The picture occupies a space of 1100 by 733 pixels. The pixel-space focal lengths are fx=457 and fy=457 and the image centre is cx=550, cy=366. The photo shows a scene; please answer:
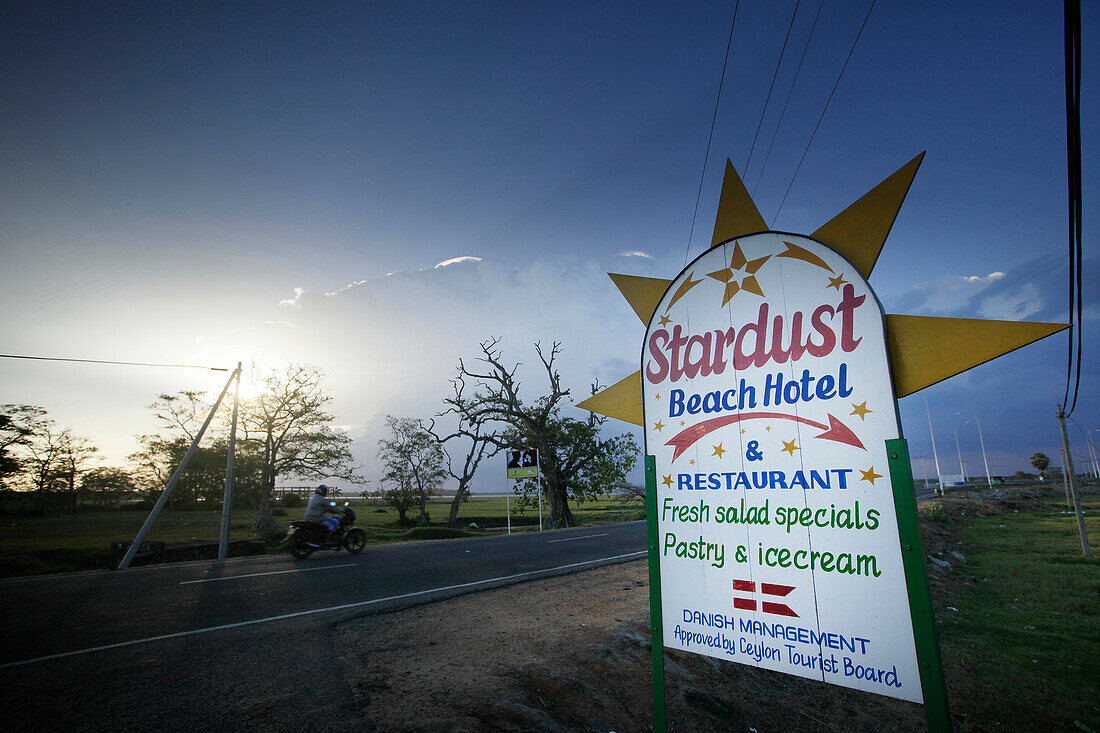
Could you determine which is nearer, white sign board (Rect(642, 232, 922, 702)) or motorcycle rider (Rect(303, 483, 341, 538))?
white sign board (Rect(642, 232, 922, 702))

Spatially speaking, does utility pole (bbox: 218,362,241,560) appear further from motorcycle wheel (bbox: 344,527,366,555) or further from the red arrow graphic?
the red arrow graphic

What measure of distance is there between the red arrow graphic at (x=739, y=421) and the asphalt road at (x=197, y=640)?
295 centimetres

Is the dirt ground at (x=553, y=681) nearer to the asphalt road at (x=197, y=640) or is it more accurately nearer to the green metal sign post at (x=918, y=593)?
the asphalt road at (x=197, y=640)

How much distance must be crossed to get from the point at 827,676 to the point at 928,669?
18.5 inches

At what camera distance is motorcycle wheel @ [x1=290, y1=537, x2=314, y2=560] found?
11.4 m

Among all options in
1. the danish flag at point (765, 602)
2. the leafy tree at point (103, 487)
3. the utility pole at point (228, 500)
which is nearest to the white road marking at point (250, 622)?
the danish flag at point (765, 602)

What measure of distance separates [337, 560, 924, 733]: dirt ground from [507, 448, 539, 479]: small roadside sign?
19149mm

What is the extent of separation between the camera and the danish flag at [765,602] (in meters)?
2.60

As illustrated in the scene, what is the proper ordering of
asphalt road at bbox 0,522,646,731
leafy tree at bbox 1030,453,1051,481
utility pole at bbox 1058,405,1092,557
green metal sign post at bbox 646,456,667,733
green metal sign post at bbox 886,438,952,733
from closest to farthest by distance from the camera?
green metal sign post at bbox 886,438,952,733 → green metal sign post at bbox 646,456,667,733 → asphalt road at bbox 0,522,646,731 → utility pole at bbox 1058,405,1092,557 → leafy tree at bbox 1030,453,1051,481

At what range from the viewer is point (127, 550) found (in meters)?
12.2

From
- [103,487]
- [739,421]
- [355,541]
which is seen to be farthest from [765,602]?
[103,487]

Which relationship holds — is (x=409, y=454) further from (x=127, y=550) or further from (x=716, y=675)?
(x=716, y=675)

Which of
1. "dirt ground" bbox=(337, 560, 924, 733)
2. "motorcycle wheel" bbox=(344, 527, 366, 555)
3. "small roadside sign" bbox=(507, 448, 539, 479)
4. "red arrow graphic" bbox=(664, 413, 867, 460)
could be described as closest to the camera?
"red arrow graphic" bbox=(664, 413, 867, 460)

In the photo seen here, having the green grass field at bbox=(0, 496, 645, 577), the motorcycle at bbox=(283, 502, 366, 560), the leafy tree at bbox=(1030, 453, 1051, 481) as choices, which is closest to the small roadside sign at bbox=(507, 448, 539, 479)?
the green grass field at bbox=(0, 496, 645, 577)
